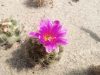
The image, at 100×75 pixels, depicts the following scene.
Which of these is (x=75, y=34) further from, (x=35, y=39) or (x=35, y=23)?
(x=35, y=39)

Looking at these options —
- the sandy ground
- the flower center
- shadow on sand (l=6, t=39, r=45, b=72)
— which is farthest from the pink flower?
the sandy ground

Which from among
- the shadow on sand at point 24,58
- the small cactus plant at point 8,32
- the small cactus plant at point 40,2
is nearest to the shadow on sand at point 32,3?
the small cactus plant at point 40,2

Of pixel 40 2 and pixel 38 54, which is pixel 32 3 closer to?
pixel 40 2

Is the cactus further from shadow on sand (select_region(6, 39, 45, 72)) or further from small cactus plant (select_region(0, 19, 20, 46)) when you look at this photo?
small cactus plant (select_region(0, 19, 20, 46))

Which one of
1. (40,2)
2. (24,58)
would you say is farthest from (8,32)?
(40,2)

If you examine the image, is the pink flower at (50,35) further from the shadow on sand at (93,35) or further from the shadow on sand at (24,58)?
the shadow on sand at (93,35)
